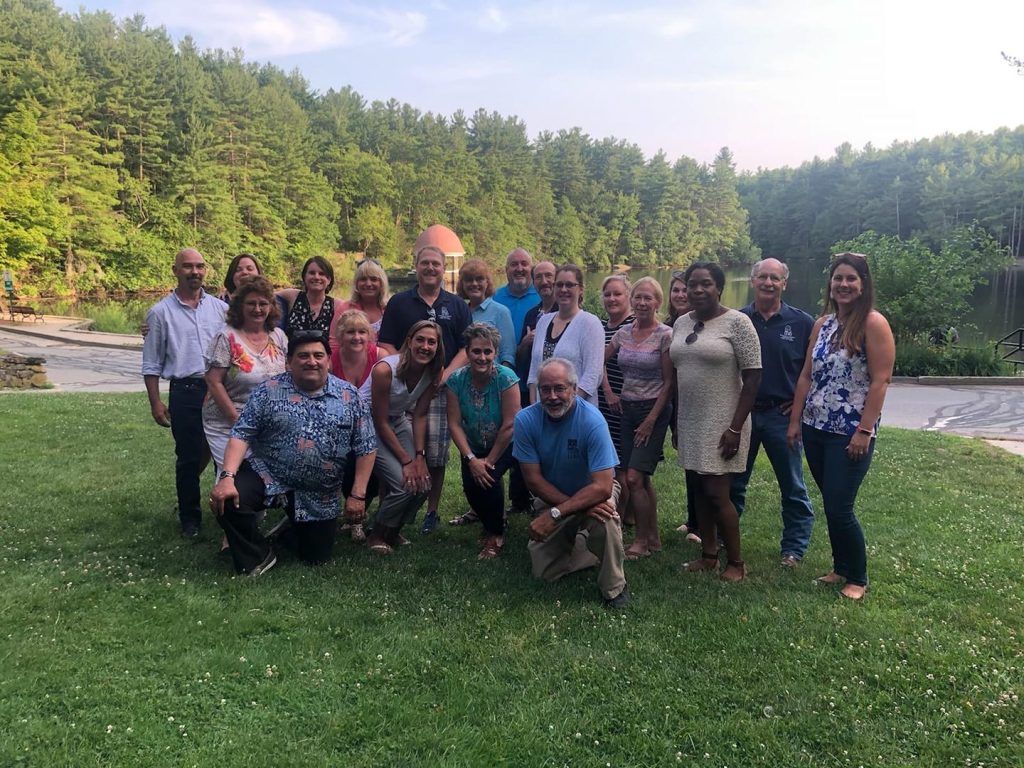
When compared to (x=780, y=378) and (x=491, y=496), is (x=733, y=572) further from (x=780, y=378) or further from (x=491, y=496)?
(x=491, y=496)

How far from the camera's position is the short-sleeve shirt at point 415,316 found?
4.99 metres

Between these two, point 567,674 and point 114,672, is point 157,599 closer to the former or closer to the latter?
point 114,672

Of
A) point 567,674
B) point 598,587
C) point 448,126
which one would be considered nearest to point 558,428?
point 598,587

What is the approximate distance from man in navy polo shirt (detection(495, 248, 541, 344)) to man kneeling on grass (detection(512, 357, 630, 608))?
206 centimetres

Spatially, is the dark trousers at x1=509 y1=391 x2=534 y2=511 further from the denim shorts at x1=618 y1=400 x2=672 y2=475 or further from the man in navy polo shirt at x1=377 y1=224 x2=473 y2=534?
the denim shorts at x1=618 y1=400 x2=672 y2=475

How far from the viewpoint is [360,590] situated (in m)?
4.11

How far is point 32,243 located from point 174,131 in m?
16.6

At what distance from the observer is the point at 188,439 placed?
15.9 feet

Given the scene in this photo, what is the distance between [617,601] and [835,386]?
1780 mm

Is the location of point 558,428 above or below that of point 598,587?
above

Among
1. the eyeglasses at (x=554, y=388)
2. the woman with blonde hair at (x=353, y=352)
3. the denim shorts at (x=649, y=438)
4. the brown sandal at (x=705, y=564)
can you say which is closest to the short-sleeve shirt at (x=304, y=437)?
the woman with blonde hair at (x=353, y=352)

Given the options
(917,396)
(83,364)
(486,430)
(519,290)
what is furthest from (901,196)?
(486,430)

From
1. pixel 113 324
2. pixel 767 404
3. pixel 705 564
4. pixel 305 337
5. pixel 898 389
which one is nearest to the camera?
pixel 305 337

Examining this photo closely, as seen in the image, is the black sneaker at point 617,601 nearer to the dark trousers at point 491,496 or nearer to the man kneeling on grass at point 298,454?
the dark trousers at point 491,496
